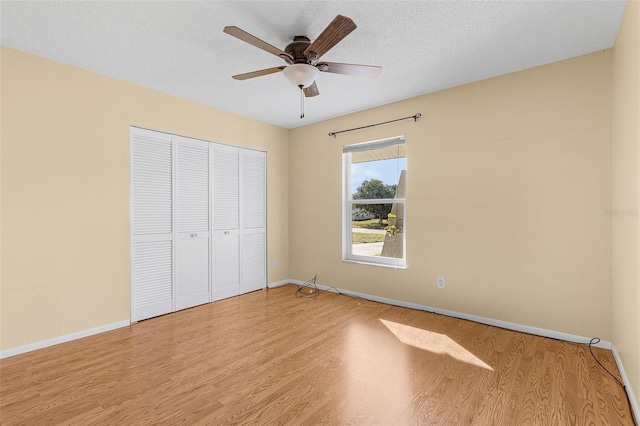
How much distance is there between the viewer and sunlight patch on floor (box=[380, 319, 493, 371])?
96.3 inches

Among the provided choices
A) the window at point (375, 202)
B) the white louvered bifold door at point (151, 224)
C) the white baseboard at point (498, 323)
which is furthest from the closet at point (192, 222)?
the white baseboard at point (498, 323)

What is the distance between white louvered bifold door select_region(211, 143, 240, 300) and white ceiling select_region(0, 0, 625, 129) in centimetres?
108

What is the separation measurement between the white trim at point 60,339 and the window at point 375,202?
9.14 ft

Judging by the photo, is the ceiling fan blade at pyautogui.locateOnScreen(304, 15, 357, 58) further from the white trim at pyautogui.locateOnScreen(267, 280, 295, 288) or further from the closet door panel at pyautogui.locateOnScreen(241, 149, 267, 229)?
the white trim at pyautogui.locateOnScreen(267, 280, 295, 288)

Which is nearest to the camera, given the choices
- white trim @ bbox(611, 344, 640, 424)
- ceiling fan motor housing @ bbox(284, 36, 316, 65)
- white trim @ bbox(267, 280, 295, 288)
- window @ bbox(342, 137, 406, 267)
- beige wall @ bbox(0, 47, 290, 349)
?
white trim @ bbox(611, 344, 640, 424)

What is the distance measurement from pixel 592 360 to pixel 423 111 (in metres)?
2.76

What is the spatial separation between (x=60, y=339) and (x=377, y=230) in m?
3.49

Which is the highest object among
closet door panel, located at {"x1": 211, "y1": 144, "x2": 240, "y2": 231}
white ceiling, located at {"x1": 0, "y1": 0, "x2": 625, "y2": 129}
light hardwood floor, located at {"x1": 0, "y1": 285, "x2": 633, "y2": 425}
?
white ceiling, located at {"x1": 0, "y1": 0, "x2": 625, "y2": 129}

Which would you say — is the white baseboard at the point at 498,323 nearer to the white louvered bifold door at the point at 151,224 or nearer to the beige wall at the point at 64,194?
the white louvered bifold door at the point at 151,224

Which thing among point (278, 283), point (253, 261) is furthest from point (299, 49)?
point (278, 283)

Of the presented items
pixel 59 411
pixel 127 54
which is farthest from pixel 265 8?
pixel 59 411

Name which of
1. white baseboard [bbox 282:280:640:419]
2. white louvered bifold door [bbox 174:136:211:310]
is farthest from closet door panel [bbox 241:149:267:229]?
white baseboard [bbox 282:280:640:419]

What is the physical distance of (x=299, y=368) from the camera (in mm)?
2324

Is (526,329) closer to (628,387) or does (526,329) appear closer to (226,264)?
(628,387)
